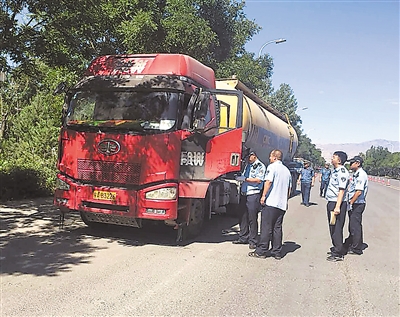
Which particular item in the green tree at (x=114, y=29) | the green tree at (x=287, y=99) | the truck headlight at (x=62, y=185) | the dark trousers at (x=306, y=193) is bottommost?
the dark trousers at (x=306, y=193)

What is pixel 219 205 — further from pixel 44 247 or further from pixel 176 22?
pixel 176 22

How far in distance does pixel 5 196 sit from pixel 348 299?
30.4 feet

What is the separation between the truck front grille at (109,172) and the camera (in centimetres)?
689

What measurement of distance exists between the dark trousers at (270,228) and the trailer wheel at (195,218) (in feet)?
4.06

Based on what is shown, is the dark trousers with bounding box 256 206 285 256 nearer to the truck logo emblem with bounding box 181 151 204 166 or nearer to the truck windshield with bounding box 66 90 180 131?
the truck logo emblem with bounding box 181 151 204 166

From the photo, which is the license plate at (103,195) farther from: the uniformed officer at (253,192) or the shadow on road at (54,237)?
the uniformed officer at (253,192)

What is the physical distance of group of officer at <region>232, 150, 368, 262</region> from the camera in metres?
6.88

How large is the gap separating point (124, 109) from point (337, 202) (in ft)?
12.6

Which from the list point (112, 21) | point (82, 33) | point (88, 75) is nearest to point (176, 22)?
point (112, 21)

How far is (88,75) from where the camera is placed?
26.0 ft

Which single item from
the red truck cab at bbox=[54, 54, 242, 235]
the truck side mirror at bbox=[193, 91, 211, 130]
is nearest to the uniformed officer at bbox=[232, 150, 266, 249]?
the red truck cab at bbox=[54, 54, 242, 235]

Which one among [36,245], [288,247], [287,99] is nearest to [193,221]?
[288,247]

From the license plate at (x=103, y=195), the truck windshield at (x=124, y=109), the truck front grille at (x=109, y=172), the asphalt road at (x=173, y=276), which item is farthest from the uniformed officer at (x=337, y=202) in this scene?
the license plate at (x=103, y=195)

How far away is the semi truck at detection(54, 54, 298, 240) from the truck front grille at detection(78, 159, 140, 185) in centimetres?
2
